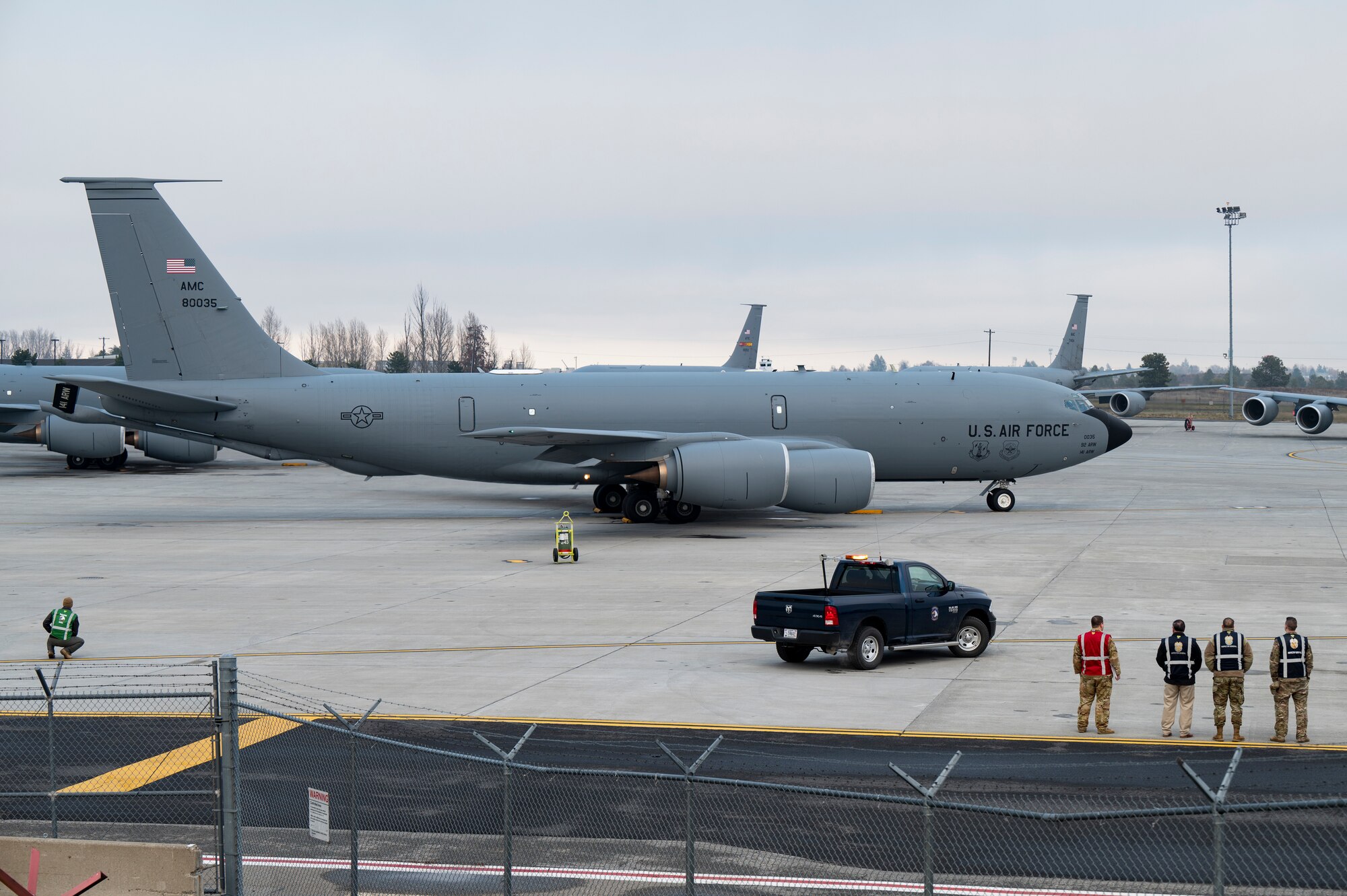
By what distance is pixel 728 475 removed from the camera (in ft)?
124

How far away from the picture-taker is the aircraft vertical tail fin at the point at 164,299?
39375mm

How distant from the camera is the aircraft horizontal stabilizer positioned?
38812 millimetres

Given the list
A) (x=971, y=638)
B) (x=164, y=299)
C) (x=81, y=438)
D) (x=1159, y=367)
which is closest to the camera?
(x=971, y=638)

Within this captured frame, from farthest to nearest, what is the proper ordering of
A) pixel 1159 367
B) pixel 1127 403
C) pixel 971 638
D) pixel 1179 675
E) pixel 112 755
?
pixel 1159 367, pixel 1127 403, pixel 971 638, pixel 1179 675, pixel 112 755

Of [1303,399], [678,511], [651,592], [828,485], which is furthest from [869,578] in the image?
[1303,399]

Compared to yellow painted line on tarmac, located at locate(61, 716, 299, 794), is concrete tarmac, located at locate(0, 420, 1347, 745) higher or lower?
higher

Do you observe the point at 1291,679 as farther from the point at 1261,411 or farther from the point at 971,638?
the point at 1261,411

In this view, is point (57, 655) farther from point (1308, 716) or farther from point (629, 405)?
point (629, 405)

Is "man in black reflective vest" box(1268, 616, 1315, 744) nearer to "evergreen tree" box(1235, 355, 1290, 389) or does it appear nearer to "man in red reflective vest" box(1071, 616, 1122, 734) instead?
"man in red reflective vest" box(1071, 616, 1122, 734)

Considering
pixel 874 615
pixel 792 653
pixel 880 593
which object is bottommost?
pixel 792 653

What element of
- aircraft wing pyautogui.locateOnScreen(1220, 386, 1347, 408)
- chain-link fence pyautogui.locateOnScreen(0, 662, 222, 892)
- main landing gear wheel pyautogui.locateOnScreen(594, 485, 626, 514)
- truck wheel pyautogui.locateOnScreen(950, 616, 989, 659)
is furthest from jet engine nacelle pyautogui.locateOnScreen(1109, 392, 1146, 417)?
chain-link fence pyautogui.locateOnScreen(0, 662, 222, 892)

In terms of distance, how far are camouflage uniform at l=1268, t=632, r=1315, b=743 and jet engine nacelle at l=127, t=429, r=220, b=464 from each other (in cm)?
5983

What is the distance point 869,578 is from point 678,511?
19.7 metres

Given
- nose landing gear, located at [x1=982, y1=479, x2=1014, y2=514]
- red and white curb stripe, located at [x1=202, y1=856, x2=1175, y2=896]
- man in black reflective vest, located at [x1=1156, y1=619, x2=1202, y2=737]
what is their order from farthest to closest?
nose landing gear, located at [x1=982, y1=479, x2=1014, y2=514]
man in black reflective vest, located at [x1=1156, y1=619, x2=1202, y2=737]
red and white curb stripe, located at [x1=202, y1=856, x2=1175, y2=896]
